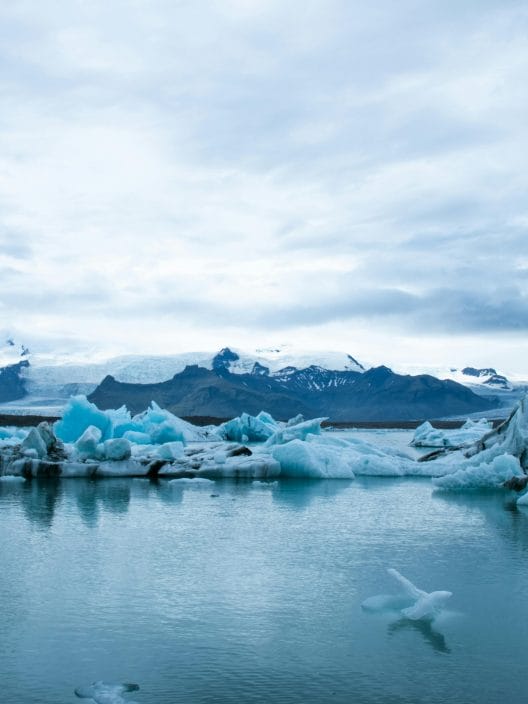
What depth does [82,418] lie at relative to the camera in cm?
2192

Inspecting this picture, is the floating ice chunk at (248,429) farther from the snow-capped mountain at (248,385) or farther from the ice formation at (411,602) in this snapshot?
the snow-capped mountain at (248,385)

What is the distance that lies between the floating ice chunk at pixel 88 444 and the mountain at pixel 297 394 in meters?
77.8

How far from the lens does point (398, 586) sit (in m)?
6.25

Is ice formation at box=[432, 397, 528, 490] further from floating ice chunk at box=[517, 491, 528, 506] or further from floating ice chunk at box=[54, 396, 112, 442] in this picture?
floating ice chunk at box=[54, 396, 112, 442]

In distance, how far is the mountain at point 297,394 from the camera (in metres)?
112

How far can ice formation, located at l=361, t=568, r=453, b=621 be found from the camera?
17.8 feet

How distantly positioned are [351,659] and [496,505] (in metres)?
8.04

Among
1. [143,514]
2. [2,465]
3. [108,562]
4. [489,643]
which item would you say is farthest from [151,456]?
[489,643]

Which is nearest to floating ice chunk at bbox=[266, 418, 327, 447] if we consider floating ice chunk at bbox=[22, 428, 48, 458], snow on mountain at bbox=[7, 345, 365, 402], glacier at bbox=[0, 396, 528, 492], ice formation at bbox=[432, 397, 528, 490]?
glacier at bbox=[0, 396, 528, 492]

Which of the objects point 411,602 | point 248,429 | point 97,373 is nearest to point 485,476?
point 411,602

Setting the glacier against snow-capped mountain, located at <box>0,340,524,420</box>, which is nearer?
the glacier

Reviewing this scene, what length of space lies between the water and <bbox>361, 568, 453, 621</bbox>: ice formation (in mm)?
93

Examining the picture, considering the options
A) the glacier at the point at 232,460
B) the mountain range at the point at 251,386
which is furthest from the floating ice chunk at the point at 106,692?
the mountain range at the point at 251,386

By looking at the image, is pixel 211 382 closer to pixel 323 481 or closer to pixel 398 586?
pixel 323 481
